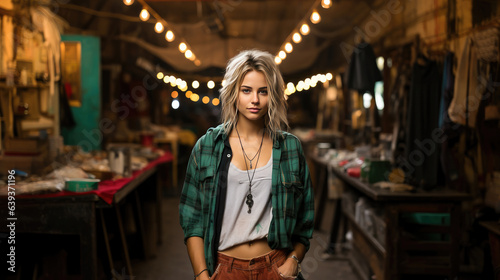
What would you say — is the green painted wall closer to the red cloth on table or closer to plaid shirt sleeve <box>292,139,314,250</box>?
the red cloth on table

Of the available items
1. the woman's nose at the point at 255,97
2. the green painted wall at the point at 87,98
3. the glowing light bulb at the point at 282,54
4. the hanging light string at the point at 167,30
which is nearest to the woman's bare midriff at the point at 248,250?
the woman's nose at the point at 255,97

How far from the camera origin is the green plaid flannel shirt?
225 centimetres

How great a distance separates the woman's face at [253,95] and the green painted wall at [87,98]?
4974 millimetres

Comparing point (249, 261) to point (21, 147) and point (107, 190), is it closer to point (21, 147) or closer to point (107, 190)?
point (107, 190)

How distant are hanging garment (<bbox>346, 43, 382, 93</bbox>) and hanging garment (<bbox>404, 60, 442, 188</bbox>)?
1.24 meters

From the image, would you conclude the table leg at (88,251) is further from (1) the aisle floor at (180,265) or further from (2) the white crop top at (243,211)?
(1) the aisle floor at (180,265)

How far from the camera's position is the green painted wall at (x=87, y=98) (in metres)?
6.69

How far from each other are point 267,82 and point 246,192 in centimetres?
54

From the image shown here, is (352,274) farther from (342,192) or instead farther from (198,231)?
(198,231)

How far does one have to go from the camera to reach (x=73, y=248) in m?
4.44

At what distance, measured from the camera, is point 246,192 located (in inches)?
89.5

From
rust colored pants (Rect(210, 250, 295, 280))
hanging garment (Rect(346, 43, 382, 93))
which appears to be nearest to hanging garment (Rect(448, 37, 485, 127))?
hanging garment (Rect(346, 43, 382, 93))

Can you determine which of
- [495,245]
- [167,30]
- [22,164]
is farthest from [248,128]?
[167,30]

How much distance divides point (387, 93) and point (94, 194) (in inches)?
181
